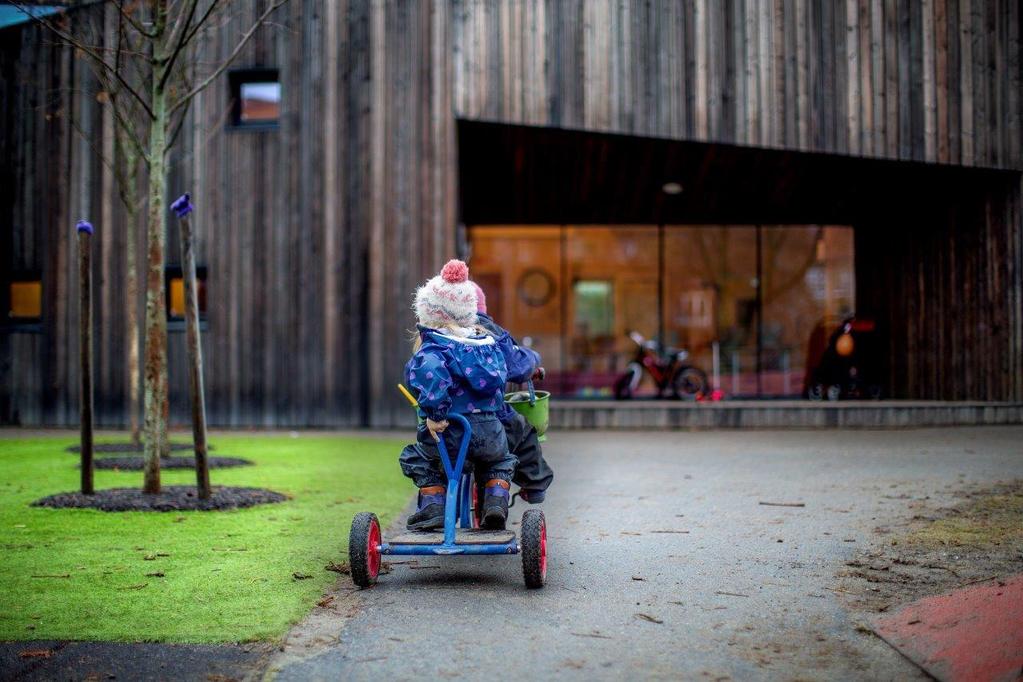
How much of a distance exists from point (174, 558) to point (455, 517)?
1.66 metres

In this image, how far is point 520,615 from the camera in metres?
4.67

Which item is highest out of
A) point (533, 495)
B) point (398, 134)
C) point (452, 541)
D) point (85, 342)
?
point (398, 134)

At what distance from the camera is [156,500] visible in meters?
7.54

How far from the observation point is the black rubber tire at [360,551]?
5082 millimetres

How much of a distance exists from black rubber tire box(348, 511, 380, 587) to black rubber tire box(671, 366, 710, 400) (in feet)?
48.5

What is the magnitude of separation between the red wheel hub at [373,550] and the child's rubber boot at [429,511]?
21 centimetres

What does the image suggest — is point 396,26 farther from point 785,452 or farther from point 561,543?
point 561,543

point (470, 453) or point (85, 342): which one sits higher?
point (85, 342)

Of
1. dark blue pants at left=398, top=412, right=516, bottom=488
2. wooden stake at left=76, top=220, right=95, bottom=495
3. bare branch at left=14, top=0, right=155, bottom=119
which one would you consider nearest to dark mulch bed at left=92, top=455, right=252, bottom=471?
wooden stake at left=76, top=220, right=95, bottom=495

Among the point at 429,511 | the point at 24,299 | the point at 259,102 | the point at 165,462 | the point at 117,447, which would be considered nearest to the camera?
the point at 429,511

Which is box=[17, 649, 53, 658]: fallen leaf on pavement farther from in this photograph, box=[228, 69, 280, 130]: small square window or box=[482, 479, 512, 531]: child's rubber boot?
box=[228, 69, 280, 130]: small square window

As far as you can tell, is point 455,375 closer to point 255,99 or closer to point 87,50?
point 87,50

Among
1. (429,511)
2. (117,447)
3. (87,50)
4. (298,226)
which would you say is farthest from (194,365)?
(298,226)

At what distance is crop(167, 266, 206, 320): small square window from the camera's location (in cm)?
1590
